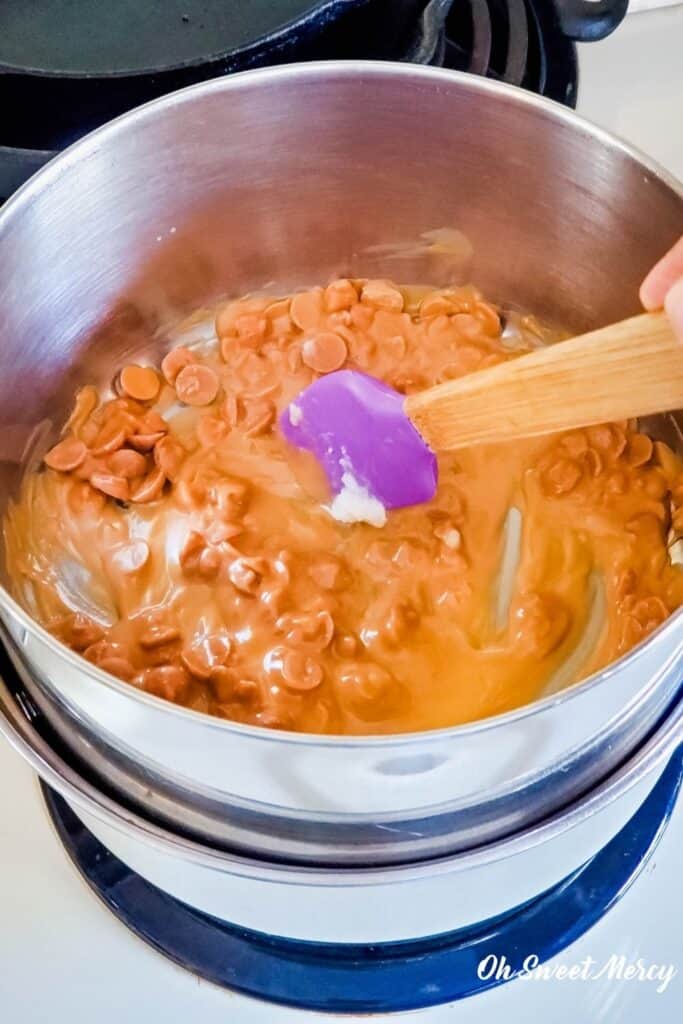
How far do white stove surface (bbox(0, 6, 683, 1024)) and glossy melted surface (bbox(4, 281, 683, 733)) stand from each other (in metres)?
0.15

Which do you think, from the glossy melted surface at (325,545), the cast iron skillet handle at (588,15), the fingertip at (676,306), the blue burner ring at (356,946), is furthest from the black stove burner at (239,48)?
the blue burner ring at (356,946)

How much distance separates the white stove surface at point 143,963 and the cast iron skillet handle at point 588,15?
2.16ft

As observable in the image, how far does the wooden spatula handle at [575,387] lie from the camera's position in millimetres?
556

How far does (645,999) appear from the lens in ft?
2.35

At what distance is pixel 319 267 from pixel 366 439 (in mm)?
242

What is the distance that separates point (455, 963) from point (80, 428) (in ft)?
1.71

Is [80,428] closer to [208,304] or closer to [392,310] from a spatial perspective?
[208,304]

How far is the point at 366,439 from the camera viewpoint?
2.68 feet

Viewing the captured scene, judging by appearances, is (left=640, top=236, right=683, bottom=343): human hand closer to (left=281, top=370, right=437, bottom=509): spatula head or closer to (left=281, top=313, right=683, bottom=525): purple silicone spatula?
(left=281, top=313, right=683, bottom=525): purple silicone spatula

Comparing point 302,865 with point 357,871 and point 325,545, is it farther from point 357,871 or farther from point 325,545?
point 325,545

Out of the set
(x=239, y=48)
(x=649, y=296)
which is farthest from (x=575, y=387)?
(x=239, y=48)

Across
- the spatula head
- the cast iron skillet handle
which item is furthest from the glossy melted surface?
the cast iron skillet handle

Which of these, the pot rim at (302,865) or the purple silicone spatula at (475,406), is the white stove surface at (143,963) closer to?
the pot rim at (302,865)

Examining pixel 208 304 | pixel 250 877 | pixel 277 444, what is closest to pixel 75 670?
pixel 250 877
